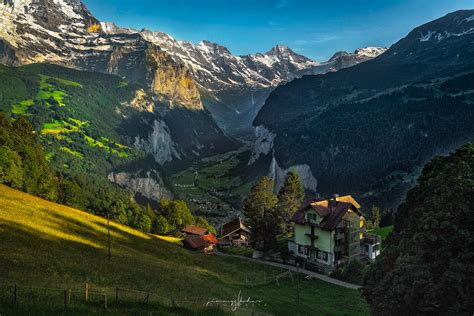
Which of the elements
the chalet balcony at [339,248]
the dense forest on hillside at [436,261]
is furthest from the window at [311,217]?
the dense forest on hillside at [436,261]

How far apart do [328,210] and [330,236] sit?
4908 millimetres

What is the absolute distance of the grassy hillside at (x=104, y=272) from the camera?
2409 centimetres

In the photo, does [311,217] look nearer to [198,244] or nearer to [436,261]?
[198,244]

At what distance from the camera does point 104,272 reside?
34.1m

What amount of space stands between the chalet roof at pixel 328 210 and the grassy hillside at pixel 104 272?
455 inches

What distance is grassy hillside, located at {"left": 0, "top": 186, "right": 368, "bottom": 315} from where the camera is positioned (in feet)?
79.0

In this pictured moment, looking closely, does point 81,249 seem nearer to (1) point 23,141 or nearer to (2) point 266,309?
(2) point 266,309

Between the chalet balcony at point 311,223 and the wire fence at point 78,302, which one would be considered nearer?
the wire fence at point 78,302

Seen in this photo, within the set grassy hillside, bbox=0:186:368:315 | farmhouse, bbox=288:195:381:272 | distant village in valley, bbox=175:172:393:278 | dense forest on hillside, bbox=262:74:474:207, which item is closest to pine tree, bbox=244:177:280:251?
distant village in valley, bbox=175:172:393:278

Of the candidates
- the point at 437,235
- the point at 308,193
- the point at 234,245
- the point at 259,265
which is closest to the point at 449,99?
the point at 308,193

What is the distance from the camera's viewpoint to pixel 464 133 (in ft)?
542

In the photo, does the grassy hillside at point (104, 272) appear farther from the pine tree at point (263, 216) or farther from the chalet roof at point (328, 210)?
the chalet roof at point (328, 210)

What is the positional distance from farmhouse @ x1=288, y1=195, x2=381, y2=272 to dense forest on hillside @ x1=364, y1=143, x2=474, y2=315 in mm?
38877

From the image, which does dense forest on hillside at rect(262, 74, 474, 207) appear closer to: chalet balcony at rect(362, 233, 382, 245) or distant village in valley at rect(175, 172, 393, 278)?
chalet balcony at rect(362, 233, 382, 245)
